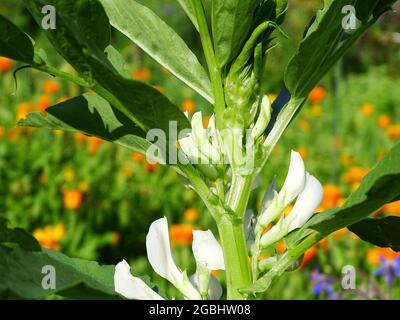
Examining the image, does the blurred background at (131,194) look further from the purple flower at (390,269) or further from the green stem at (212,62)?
the green stem at (212,62)

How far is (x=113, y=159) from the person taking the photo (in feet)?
10.7

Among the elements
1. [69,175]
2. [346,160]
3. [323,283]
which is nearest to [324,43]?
[323,283]

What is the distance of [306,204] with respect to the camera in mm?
882

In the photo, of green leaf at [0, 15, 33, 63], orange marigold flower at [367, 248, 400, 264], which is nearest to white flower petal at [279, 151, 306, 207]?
green leaf at [0, 15, 33, 63]

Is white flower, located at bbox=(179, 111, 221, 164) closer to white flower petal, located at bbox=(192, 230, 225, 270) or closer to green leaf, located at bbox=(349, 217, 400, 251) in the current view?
white flower petal, located at bbox=(192, 230, 225, 270)

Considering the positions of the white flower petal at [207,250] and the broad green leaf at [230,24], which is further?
the white flower petal at [207,250]

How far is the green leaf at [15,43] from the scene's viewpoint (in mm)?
722

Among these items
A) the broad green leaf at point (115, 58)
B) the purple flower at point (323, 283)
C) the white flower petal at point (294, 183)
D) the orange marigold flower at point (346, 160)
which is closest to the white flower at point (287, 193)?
the white flower petal at point (294, 183)

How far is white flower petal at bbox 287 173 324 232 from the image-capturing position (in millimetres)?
873

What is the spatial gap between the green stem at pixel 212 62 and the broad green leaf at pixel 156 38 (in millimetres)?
24

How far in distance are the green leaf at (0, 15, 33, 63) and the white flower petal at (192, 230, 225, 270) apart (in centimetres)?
29

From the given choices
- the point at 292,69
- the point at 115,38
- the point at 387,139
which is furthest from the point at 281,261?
the point at 115,38

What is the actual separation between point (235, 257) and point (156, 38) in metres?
0.26
